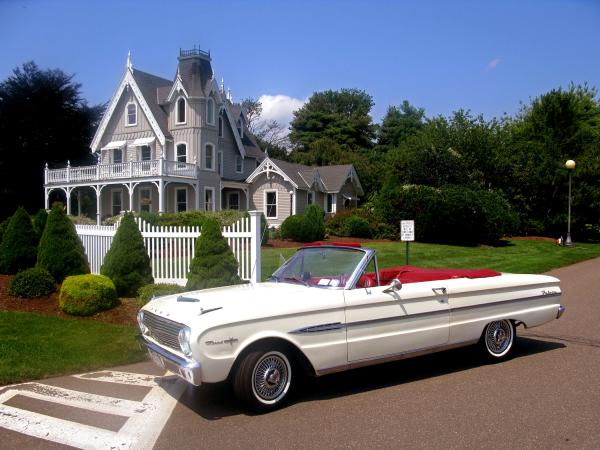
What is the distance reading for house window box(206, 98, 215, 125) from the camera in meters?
31.8

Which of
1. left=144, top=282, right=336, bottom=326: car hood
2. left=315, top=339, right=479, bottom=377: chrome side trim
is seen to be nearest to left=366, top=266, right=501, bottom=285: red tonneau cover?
left=315, top=339, right=479, bottom=377: chrome side trim

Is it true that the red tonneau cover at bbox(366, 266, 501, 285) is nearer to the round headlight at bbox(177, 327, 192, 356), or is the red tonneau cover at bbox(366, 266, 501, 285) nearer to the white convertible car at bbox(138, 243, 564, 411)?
the white convertible car at bbox(138, 243, 564, 411)

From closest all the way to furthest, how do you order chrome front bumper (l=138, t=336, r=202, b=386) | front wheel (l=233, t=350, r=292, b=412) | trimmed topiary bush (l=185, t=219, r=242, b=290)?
chrome front bumper (l=138, t=336, r=202, b=386), front wheel (l=233, t=350, r=292, b=412), trimmed topiary bush (l=185, t=219, r=242, b=290)

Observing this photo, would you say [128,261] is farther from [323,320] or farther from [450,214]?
[450,214]

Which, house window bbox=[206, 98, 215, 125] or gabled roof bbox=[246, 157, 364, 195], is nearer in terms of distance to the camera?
house window bbox=[206, 98, 215, 125]

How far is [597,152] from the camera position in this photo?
3111 cm

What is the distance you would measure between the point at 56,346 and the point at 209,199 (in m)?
25.2

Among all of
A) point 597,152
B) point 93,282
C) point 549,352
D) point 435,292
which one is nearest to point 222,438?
point 435,292

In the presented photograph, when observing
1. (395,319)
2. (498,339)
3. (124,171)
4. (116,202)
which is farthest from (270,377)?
(116,202)

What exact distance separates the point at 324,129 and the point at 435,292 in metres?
57.6

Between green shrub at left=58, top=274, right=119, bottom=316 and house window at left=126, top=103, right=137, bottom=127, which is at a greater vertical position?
house window at left=126, top=103, right=137, bottom=127

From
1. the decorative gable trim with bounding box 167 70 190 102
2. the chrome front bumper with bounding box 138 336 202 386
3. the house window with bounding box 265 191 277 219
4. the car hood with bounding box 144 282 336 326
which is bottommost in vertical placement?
the chrome front bumper with bounding box 138 336 202 386

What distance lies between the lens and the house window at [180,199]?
3188cm

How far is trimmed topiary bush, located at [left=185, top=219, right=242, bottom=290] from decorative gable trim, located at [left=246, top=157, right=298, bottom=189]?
2209 centimetres
